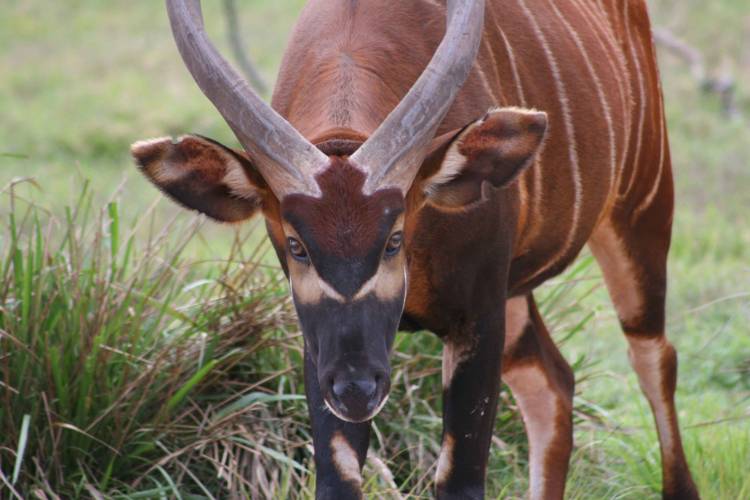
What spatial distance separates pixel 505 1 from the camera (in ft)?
12.5

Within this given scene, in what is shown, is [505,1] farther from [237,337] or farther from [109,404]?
[109,404]

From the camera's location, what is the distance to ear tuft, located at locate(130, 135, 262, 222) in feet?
9.79

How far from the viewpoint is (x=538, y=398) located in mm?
4195

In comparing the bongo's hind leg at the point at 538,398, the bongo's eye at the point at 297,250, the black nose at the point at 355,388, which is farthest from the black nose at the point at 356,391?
the bongo's hind leg at the point at 538,398

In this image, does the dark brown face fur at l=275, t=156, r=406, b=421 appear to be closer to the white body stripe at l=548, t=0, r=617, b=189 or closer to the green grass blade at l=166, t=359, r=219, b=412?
the green grass blade at l=166, t=359, r=219, b=412

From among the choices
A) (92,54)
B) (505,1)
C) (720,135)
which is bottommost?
(505,1)

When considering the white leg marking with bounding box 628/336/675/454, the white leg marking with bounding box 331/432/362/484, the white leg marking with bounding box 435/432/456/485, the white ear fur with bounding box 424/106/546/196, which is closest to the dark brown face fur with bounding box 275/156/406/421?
the white ear fur with bounding box 424/106/546/196

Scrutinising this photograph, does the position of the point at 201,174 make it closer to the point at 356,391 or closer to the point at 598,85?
the point at 356,391

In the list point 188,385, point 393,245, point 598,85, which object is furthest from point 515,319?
point 393,245

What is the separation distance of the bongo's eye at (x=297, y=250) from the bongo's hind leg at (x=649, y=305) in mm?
1683

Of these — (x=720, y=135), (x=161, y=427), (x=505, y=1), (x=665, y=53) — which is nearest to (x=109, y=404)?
(x=161, y=427)

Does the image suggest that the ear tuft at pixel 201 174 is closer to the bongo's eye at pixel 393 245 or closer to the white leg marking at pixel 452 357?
the bongo's eye at pixel 393 245

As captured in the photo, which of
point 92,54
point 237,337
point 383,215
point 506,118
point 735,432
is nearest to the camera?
point 383,215

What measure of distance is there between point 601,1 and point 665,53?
8.39 m
